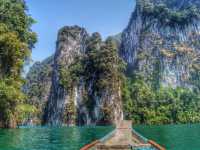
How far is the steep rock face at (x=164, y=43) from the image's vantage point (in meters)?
134

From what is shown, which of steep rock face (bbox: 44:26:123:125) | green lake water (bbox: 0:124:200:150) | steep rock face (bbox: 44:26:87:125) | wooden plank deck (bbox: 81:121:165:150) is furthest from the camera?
steep rock face (bbox: 44:26:87:125)

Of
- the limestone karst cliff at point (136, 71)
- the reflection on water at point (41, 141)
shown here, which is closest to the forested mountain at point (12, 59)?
the reflection on water at point (41, 141)

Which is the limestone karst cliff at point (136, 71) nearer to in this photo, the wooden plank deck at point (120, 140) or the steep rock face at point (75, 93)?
the steep rock face at point (75, 93)

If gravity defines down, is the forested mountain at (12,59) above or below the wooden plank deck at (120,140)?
above

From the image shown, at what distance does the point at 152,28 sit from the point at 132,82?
27.8m

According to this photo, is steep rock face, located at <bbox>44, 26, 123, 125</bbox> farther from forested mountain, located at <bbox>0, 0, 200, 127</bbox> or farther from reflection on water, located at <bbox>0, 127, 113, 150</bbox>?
reflection on water, located at <bbox>0, 127, 113, 150</bbox>

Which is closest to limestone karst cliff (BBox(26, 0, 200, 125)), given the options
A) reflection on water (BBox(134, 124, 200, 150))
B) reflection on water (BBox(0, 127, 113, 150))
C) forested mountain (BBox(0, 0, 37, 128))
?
forested mountain (BBox(0, 0, 37, 128))

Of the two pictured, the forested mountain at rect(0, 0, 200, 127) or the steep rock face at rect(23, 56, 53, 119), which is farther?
the steep rock face at rect(23, 56, 53, 119)

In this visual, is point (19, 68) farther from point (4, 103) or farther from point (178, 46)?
point (178, 46)

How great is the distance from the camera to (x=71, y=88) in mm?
119500

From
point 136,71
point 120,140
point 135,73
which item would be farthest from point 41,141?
point 136,71

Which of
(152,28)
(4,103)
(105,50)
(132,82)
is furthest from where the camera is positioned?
(152,28)

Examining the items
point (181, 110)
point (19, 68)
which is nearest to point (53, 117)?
point (181, 110)

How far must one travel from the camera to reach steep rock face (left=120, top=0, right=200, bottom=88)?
5281 inches
